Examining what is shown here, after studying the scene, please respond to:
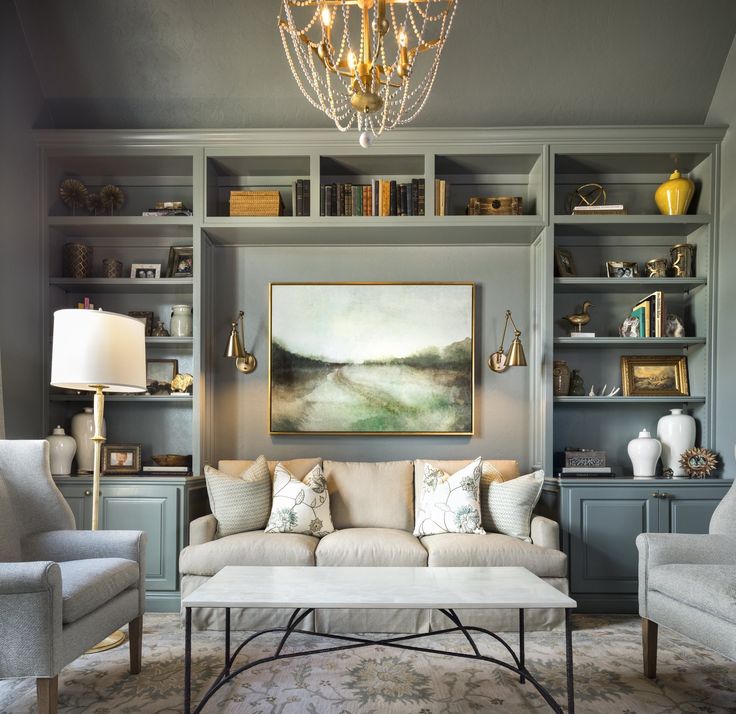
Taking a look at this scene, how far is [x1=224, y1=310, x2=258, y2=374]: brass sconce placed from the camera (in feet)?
13.5

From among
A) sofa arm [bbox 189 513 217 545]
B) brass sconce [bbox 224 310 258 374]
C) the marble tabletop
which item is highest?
brass sconce [bbox 224 310 258 374]

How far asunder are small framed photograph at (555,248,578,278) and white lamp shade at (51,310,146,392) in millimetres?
2607

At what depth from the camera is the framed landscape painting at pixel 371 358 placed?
14.2 ft

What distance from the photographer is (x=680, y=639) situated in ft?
10.8

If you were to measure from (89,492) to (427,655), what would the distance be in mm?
2143

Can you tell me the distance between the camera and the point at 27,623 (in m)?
2.17

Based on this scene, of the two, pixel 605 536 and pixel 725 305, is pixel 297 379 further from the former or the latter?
pixel 725 305

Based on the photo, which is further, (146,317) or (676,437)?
(146,317)

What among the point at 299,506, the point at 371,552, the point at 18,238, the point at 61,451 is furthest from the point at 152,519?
the point at 18,238

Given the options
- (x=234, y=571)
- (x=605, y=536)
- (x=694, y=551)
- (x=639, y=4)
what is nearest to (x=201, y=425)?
(x=234, y=571)

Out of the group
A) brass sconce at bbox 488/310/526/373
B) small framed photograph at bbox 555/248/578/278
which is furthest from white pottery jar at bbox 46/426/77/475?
small framed photograph at bbox 555/248/578/278

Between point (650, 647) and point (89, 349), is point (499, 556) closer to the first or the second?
point (650, 647)

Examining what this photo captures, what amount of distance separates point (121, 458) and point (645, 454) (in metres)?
3.19

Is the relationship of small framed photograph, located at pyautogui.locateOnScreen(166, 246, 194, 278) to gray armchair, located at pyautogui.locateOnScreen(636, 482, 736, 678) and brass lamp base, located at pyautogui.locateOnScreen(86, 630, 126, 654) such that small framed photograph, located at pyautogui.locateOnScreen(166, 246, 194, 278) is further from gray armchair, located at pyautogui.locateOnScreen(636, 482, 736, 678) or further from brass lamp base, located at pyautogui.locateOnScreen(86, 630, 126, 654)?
gray armchair, located at pyautogui.locateOnScreen(636, 482, 736, 678)
